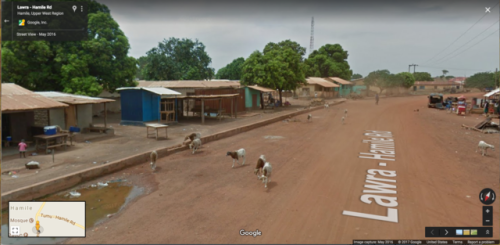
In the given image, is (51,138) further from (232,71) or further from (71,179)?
(232,71)

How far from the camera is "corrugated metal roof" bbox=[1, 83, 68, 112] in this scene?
13695 mm

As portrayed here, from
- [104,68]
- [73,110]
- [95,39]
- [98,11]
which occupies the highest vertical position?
[98,11]

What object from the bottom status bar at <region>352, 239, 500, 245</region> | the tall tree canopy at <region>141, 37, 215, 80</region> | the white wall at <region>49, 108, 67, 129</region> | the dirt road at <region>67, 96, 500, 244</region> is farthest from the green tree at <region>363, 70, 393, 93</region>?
the bottom status bar at <region>352, 239, 500, 245</region>

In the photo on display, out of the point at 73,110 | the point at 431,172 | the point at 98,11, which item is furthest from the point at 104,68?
the point at 431,172

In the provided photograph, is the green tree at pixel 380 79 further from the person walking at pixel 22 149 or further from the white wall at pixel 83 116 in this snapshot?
the person walking at pixel 22 149

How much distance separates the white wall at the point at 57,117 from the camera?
57.2 ft

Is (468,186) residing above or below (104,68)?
below

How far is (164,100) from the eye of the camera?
80.0 ft

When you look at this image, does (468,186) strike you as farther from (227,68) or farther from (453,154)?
(227,68)

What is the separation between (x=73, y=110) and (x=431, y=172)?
59.2ft

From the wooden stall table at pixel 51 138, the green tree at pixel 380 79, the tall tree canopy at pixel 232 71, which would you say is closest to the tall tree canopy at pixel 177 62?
the tall tree canopy at pixel 232 71

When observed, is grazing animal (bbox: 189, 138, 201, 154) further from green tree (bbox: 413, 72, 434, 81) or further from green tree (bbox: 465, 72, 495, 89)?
green tree (bbox: 413, 72, 434, 81)

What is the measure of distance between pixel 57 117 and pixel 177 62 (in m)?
33.2

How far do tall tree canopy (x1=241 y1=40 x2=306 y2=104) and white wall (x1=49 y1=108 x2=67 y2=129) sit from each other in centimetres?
2074
